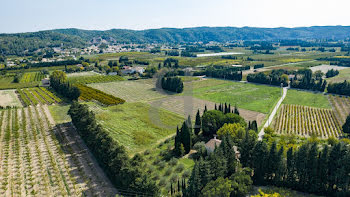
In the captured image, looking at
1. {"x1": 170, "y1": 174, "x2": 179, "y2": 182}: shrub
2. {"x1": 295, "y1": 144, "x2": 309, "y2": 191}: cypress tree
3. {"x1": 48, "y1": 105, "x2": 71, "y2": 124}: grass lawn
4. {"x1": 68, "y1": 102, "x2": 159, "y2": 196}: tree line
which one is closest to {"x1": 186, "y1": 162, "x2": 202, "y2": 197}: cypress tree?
{"x1": 68, "y1": 102, "x2": 159, "y2": 196}: tree line

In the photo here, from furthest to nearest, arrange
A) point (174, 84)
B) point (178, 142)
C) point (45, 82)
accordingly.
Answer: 1. point (45, 82)
2. point (174, 84)
3. point (178, 142)

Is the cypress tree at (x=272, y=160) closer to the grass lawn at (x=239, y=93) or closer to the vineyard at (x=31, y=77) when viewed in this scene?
the grass lawn at (x=239, y=93)

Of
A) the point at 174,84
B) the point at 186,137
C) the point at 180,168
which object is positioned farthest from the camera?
the point at 174,84

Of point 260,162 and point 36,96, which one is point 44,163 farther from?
point 36,96

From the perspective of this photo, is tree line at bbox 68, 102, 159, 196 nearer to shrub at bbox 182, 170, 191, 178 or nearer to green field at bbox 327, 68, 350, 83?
shrub at bbox 182, 170, 191, 178

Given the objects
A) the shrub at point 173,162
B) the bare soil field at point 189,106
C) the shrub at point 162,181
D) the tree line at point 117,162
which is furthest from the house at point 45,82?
the shrub at point 162,181

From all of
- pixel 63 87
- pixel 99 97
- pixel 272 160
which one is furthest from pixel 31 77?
pixel 272 160

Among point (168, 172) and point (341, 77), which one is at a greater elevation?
point (341, 77)
